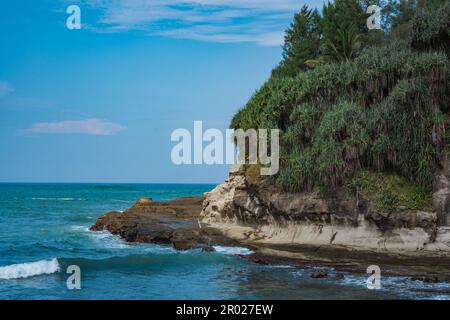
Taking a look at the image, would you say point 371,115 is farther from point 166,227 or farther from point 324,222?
point 166,227

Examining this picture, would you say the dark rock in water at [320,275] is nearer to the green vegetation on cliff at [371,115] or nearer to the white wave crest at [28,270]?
the green vegetation on cliff at [371,115]

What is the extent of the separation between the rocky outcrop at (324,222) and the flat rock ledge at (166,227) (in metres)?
1.42

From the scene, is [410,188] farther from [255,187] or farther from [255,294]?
[255,294]

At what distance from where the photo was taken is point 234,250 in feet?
76.8

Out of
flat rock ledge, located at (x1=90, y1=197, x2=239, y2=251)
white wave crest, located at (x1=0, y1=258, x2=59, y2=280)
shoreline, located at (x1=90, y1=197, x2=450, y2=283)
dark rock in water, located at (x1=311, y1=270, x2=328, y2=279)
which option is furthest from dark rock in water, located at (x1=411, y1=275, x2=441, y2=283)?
white wave crest, located at (x1=0, y1=258, x2=59, y2=280)

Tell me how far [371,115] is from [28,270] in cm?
1571

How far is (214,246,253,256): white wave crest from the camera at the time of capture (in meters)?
22.8

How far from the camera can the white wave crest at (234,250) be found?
22.8 metres

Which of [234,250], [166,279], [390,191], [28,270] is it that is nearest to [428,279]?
[390,191]

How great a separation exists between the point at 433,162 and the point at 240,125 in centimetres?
1212

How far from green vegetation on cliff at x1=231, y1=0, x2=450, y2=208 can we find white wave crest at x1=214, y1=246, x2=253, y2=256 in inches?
142

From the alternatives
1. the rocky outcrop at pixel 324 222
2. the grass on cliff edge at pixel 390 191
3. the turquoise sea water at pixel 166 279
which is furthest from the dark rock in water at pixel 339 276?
the grass on cliff edge at pixel 390 191

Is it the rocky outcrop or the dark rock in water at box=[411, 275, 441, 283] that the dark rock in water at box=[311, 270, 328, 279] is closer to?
the dark rock in water at box=[411, 275, 441, 283]

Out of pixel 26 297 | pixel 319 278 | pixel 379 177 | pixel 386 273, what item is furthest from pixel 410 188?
pixel 26 297
